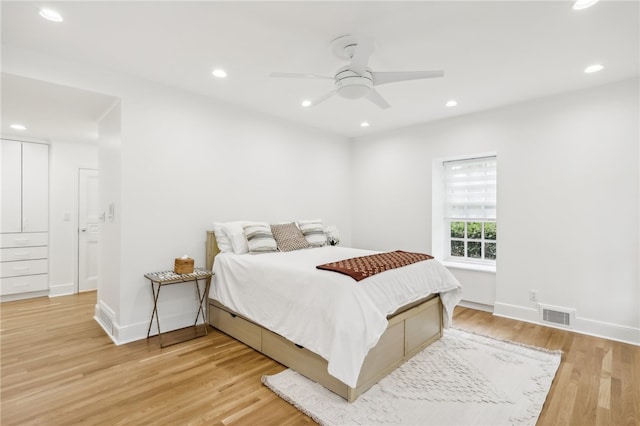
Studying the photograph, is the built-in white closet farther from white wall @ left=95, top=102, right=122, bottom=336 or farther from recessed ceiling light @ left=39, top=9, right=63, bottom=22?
recessed ceiling light @ left=39, top=9, right=63, bottom=22

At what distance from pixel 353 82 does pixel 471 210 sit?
120 inches

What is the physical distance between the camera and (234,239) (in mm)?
3457

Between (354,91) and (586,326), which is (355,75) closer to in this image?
(354,91)

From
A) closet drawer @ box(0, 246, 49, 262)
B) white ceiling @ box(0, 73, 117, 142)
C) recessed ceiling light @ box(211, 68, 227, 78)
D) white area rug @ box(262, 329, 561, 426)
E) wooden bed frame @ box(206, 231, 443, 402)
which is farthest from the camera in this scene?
closet drawer @ box(0, 246, 49, 262)

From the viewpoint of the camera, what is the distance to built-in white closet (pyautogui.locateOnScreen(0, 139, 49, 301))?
4.46 meters

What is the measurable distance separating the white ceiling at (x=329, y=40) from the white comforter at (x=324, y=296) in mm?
1809

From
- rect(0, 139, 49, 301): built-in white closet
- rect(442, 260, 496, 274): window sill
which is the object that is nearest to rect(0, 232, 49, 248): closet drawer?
rect(0, 139, 49, 301): built-in white closet

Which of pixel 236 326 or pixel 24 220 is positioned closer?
pixel 236 326

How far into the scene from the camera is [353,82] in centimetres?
242

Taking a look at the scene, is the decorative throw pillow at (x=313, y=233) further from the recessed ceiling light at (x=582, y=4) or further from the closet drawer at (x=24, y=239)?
the closet drawer at (x=24, y=239)

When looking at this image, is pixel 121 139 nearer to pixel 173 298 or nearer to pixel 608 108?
pixel 173 298

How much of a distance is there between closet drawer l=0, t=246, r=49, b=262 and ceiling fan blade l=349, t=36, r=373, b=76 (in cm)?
529

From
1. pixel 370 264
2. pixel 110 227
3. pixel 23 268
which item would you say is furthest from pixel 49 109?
pixel 370 264

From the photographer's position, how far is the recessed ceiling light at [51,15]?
2.10 m
